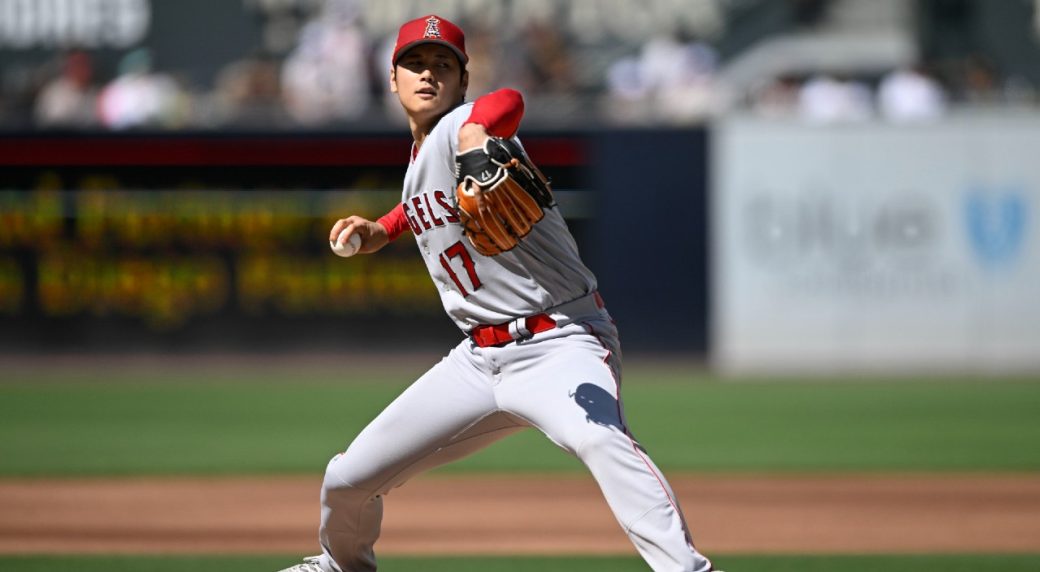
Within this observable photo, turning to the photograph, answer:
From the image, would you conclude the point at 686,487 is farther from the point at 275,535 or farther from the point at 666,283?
the point at 666,283

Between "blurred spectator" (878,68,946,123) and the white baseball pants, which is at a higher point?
"blurred spectator" (878,68,946,123)

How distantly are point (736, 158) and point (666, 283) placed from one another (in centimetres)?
137

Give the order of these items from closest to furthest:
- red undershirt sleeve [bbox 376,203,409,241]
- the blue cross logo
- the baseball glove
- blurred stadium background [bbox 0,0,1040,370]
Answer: the baseball glove < red undershirt sleeve [bbox 376,203,409,241] < the blue cross logo < blurred stadium background [bbox 0,0,1040,370]

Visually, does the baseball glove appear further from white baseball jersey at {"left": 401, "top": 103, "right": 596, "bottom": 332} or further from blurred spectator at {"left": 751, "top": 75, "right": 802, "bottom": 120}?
blurred spectator at {"left": 751, "top": 75, "right": 802, "bottom": 120}

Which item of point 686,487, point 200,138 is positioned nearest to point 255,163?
point 200,138

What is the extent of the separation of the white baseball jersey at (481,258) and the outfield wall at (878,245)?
1017 cm

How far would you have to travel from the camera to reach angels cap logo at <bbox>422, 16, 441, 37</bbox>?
4160mm

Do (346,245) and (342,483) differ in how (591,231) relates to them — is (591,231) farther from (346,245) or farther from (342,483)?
(346,245)

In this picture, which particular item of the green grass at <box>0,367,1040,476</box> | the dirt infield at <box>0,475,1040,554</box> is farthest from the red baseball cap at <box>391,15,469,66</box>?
the green grass at <box>0,367,1040,476</box>

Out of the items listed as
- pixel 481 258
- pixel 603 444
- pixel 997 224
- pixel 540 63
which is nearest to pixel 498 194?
pixel 481 258

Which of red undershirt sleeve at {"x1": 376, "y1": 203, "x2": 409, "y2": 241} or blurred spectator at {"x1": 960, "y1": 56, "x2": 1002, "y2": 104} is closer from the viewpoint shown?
red undershirt sleeve at {"x1": 376, "y1": 203, "x2": 409, "y2": 241}

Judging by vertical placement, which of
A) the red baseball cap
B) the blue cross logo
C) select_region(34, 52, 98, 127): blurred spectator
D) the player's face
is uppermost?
select_region(34, 52, 98, 127): blurred spectator

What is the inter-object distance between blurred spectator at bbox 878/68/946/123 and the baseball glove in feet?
35.7

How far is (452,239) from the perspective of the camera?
4.23m
